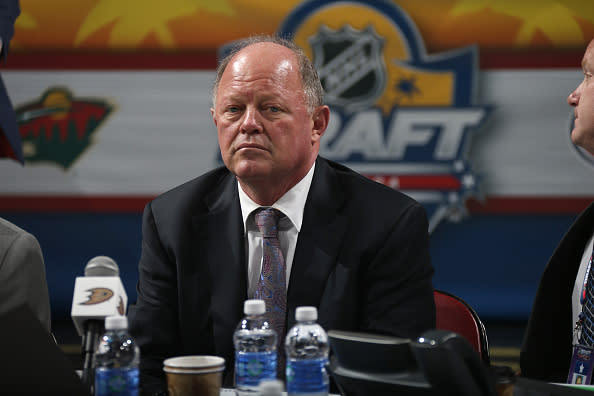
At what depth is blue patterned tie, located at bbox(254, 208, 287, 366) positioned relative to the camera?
1.59 m

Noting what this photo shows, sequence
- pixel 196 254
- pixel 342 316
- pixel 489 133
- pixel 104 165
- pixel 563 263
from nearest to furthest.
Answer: pixel 342 316
pixel 196 254
pixel 563 263
pixel 489 133
pixel 104 165

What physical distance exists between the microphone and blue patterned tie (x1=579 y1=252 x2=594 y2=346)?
47.4 inches

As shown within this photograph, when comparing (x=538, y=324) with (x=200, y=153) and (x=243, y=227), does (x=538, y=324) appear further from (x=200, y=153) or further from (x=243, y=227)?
(x=200, y=153)

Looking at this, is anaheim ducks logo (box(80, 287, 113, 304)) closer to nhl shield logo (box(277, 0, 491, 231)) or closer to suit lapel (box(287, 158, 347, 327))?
suit lapel (box(287, 158, 347, 327))

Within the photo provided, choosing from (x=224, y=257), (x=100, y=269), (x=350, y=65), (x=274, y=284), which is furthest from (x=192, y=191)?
(x=350, y=65)

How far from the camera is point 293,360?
113 centimetres

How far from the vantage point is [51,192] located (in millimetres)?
3879

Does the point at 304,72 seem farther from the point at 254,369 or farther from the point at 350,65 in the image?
the point at 350,65

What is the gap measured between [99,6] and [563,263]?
3.04 meters

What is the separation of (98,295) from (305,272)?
0.58 meters

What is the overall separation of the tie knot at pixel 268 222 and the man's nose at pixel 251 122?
0.21 meters

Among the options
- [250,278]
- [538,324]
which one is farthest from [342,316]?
[538,324]

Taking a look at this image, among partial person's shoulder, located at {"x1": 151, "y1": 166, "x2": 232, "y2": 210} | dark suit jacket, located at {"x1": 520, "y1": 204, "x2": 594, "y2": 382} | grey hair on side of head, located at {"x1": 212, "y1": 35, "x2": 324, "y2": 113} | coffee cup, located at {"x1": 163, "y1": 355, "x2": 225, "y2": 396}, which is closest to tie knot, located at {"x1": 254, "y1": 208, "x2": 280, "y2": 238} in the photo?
partial person's shoulder, located at {"x1": 151, "y1": 166, "x2": 232, "y2": 210}

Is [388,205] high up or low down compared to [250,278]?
up
